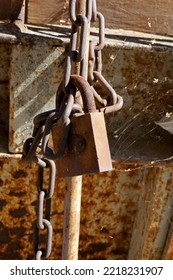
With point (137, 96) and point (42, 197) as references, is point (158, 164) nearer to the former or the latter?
point (137, 96)

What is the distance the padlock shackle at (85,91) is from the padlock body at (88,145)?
26 millimetres

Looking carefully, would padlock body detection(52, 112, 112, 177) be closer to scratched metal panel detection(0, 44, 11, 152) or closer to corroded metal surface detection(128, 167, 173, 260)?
scratched metal panel detection(0, 44, 11, 152)

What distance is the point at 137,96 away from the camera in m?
1.93

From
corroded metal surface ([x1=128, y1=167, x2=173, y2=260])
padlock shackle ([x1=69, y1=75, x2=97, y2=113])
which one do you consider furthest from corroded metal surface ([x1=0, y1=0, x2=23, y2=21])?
corroded metal surface ([x1=128, y1=167, x2=173, y2=260])

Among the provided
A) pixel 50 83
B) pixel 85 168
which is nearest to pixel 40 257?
pixel 85 168

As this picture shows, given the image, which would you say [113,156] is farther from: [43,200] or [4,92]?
[43,200]

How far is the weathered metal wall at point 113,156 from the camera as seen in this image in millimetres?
1765

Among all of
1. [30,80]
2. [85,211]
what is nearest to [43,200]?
[30,80]

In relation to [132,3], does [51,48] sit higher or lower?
lower

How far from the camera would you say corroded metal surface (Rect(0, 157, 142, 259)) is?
208 cm

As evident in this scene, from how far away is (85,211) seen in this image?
221cm

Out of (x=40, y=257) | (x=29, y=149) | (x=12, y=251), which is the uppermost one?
(x=29, y=149)

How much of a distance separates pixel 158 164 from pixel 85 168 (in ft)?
2.26

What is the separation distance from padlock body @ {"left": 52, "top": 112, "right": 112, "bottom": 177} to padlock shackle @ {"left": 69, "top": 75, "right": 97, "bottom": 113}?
3 cm
